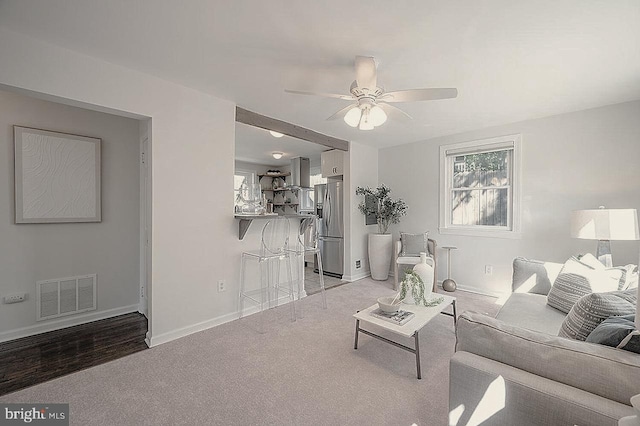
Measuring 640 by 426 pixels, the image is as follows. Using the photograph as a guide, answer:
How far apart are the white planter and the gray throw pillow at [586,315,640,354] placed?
3.50m

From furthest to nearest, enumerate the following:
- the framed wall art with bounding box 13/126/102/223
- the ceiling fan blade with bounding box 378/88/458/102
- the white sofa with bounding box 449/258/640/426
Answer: the framed wall art with bounding box 13/126/102/223 → the ceiling fan blade with bounding box 378/88/458/102 → the white sofa with bounding box 449/258/640/426

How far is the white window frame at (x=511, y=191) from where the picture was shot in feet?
12.1

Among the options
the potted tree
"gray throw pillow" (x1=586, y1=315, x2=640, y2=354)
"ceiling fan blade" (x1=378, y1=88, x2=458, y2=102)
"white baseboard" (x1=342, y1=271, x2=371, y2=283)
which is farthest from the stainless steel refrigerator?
"gray throw pillow" (x1=586, y1=315, x2=640, y2=354)

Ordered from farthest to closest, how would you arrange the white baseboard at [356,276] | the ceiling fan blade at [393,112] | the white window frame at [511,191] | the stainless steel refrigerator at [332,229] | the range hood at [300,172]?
1. the range hood at [300,172]
2. the stainless steel refrigerator at [332,229]
3. the white baseboard at [356,276]
4. the white window frame at [511,191]
5. the ceiling fan blade at [393,112]

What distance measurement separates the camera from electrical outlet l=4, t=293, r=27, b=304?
2.46m

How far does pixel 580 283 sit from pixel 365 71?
2.33m

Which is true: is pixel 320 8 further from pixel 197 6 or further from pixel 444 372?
pixel 444 372

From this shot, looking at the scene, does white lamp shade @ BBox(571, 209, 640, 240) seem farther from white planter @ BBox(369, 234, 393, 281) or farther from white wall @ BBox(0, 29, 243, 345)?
white wall @ BBox(0, 29, 243, 345)

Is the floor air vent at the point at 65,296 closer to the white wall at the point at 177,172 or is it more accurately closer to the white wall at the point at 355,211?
the white wall at the point at 177,172

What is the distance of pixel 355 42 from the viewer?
189 centimetres

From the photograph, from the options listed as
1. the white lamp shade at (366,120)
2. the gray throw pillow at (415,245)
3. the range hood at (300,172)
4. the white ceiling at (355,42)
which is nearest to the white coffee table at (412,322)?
the white lamp shade at (366,120)

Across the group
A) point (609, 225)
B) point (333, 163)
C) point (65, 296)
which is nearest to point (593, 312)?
point (609, 225)

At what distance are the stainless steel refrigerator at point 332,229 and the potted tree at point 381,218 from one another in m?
0.43

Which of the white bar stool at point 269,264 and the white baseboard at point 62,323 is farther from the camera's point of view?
the white bar stool at point 269,264
